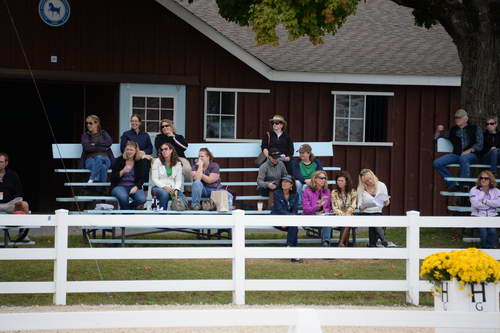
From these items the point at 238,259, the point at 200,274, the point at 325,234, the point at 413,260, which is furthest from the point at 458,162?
the point at 238,259

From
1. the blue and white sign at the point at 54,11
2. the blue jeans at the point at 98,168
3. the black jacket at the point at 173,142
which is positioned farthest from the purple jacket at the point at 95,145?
the blue and white sign at the point at 54,11

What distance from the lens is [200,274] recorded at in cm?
1255

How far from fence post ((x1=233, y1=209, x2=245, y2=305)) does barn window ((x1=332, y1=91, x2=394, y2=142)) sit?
32.9 feet

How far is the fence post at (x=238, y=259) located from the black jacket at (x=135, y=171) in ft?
14.6

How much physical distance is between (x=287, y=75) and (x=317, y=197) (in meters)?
5.44

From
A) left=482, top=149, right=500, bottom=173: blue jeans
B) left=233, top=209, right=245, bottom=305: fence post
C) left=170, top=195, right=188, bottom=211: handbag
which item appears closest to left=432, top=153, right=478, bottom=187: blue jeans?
left=482, top=149, right=500, bottom=173: blue jeans

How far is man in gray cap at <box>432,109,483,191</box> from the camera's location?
16.8 m

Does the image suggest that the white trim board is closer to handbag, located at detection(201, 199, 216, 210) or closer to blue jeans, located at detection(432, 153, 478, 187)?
blue jeans, located at detection(432, 153, 478, 187)

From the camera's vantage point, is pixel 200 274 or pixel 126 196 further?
pixel 126 196

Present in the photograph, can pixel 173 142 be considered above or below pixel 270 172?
above

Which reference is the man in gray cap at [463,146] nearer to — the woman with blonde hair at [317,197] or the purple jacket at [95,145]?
the woman with blonde hair at [317,197]

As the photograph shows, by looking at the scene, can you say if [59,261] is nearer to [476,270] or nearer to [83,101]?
[476,270]

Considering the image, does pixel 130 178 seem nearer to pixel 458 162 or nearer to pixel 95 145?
pixel 95 145

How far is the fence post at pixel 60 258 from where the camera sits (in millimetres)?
10562
